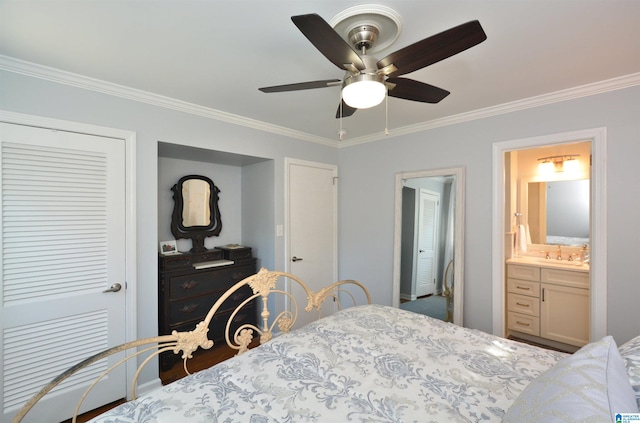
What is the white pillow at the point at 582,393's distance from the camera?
661 mm

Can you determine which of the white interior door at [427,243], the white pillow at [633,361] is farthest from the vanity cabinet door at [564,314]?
the white pillow at [633,361]

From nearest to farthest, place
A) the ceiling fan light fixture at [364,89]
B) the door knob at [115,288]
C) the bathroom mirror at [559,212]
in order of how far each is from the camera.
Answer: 1. the ceiling fan light fixture at [364,89]
2. the door knob at [115,288]
3. the bathroom mirror at [559,212]

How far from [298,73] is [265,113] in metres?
0.89

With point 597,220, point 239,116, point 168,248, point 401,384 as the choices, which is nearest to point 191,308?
point 168,248

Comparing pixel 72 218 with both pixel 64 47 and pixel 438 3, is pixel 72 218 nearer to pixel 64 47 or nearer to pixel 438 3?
pixel 64 47

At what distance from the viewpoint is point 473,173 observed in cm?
274

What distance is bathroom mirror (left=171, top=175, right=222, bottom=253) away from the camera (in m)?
3.05

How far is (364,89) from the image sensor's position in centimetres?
129

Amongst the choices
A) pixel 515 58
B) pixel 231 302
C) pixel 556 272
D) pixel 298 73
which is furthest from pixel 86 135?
pixel 556 272

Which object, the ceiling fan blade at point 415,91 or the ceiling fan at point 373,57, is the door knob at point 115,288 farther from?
the ceiling fan blade at point 415,91

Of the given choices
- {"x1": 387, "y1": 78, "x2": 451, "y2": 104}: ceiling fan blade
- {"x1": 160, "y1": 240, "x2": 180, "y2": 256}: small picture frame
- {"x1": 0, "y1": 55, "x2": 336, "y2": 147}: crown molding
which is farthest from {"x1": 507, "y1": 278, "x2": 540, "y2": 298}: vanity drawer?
{"x1": 160, "y1": 240, "x2": 180, "y2": 256}: small picture frame

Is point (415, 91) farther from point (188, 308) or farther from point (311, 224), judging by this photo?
point (188, 308)

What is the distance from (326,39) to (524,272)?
11.1 feet

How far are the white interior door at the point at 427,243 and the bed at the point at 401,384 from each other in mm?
1454
